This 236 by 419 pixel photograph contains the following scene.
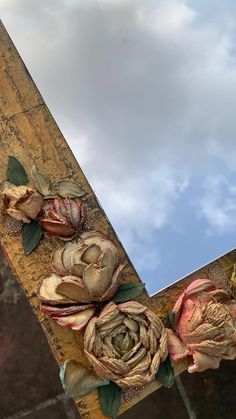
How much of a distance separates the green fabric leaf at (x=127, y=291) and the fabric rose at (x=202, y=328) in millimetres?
62

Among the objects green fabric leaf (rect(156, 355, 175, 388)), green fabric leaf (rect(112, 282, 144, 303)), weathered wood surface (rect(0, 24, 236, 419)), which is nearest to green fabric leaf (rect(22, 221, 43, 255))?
weathered wood surface (rect(0, 24, 236, 419))

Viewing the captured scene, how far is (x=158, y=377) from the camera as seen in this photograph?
35.0 inches

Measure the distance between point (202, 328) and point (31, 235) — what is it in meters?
0.31

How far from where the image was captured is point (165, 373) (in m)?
0.89

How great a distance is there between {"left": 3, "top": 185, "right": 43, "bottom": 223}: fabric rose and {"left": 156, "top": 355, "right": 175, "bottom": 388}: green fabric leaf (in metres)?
0.30

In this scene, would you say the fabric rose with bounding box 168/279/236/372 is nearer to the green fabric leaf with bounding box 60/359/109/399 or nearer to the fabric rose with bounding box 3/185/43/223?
the green fabric leaf with bounding box 60/359/109/399

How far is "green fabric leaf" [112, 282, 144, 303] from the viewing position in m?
0.89

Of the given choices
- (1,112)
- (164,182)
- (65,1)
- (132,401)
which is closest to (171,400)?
(132,401)

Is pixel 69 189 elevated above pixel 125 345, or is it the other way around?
pixel 69 189

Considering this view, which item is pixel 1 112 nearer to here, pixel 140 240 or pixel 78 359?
pixel 140 240

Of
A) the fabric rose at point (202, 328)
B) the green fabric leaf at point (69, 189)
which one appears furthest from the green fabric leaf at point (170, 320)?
the green fabric leaf at point (69, 189)

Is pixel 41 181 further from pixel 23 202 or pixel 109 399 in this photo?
pixel 109 399

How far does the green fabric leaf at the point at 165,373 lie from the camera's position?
2.90ft

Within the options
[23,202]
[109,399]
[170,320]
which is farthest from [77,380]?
[23,202]
